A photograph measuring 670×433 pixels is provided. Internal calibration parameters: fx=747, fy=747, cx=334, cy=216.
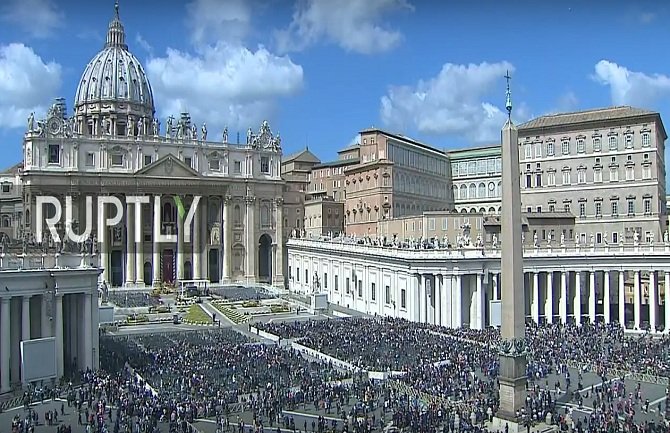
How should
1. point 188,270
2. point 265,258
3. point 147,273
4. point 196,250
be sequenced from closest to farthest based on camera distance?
point 147,273, point 196,250, point 188,270, point 265,258

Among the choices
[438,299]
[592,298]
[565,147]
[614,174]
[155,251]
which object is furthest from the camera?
[155,251]

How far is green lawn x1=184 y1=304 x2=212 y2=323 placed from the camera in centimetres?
5003

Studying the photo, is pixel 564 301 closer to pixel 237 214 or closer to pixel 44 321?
pixel 44 321

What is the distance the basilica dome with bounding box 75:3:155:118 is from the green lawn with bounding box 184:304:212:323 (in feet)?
156

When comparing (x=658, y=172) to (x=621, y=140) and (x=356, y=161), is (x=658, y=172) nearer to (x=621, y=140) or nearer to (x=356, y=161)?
(x=621, y=140)

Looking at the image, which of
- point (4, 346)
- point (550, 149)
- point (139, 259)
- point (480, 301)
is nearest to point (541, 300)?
point (480, 301)

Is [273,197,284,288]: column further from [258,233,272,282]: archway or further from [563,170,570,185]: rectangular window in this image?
[563,170,570,185]: rectangular window

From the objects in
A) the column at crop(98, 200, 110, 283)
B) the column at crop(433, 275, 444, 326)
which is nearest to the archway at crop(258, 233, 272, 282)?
the column at crop(98, 200, 110, 283)

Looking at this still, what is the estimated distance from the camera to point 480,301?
46594 mm

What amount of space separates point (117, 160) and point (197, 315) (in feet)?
89.2

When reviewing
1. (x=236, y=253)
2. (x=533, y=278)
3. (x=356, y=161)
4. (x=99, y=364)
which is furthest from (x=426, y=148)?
(x=99, y=364)

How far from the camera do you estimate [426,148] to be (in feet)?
276

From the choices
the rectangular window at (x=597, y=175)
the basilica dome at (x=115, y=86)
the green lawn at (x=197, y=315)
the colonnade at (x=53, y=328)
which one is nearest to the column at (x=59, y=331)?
the colonnade at (x=53, y=328)

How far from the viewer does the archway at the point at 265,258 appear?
3236 inches
